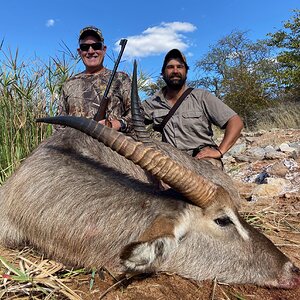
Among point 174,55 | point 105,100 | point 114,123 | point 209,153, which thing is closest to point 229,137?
point 209,153

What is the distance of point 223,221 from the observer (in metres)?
3.23

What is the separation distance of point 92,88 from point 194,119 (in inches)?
71.0

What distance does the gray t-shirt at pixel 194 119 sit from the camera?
571 centimetres

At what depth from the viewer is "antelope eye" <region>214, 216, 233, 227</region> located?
3219 millimetres

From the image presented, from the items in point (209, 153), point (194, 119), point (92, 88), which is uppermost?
point (92, 88)

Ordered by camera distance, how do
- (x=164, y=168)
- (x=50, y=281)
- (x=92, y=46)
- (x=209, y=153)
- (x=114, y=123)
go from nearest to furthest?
(x=164, y=168)
(x=50, y=281)
(x=114, y=123)
(x=209, y=153)
(x=92, y=46)

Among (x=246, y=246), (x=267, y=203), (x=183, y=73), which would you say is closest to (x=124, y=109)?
(x=183, y=73)

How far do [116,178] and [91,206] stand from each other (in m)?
0.41

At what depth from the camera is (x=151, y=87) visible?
9.73 metres

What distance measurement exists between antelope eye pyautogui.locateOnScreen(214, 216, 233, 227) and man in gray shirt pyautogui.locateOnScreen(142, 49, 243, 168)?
95.7 inches

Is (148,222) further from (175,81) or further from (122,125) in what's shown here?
(175,81)

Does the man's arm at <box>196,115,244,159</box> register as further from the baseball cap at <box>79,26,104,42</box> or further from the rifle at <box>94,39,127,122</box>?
the baseball cap at <box>79,26,104,42</box>

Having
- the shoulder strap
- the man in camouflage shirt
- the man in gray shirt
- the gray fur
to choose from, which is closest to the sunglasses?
the man in camouflage shirt

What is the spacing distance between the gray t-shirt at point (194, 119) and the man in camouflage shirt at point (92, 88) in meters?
0.70
